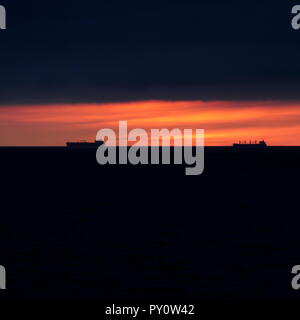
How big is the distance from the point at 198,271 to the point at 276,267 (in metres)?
4.26

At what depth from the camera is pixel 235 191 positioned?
87.9 metres

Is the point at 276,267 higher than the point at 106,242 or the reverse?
the reverse

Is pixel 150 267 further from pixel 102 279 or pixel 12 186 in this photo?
pixel 12 186

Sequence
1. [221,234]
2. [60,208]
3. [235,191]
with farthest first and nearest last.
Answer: [235,191]
[60,208]
[221,234]

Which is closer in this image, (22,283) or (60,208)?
(22,283)

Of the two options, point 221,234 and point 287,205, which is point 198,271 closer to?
point 221,234

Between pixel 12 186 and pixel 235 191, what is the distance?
32.6m

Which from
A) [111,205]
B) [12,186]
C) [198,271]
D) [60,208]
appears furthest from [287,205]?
[12,186]

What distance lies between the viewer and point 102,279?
3275 cm

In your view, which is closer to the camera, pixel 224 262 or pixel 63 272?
pixel 63 272
